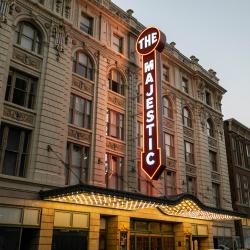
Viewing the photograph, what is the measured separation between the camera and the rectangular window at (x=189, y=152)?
103ft

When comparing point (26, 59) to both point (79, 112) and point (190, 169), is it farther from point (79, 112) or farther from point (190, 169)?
point (190, 169)

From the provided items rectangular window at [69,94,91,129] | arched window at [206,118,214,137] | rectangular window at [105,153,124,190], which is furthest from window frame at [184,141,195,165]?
rectangular window at [69,94,91,129]

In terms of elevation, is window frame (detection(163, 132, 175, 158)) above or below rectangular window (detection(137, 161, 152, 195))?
above

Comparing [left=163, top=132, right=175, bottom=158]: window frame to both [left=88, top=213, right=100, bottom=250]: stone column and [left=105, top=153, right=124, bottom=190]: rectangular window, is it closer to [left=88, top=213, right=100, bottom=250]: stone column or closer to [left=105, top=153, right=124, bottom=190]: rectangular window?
[left=105, top=153, right=124, bottom=190]: rectangular window

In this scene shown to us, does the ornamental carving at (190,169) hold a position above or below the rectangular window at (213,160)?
below

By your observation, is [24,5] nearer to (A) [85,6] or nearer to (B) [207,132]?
(A) [85,6]

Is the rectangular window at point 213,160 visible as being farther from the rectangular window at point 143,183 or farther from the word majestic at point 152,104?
the word majestic at point 152,104

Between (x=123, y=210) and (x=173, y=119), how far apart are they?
11137 mm

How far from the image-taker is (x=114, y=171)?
23609mm

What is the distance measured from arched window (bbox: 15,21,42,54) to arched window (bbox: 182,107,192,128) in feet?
52.5

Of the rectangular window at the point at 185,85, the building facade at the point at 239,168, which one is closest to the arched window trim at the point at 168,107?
the rectangular window at the point at 185,85

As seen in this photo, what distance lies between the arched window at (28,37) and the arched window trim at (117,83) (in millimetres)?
6220

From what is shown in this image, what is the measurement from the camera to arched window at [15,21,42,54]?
21.1 m

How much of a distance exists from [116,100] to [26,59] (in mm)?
7639
